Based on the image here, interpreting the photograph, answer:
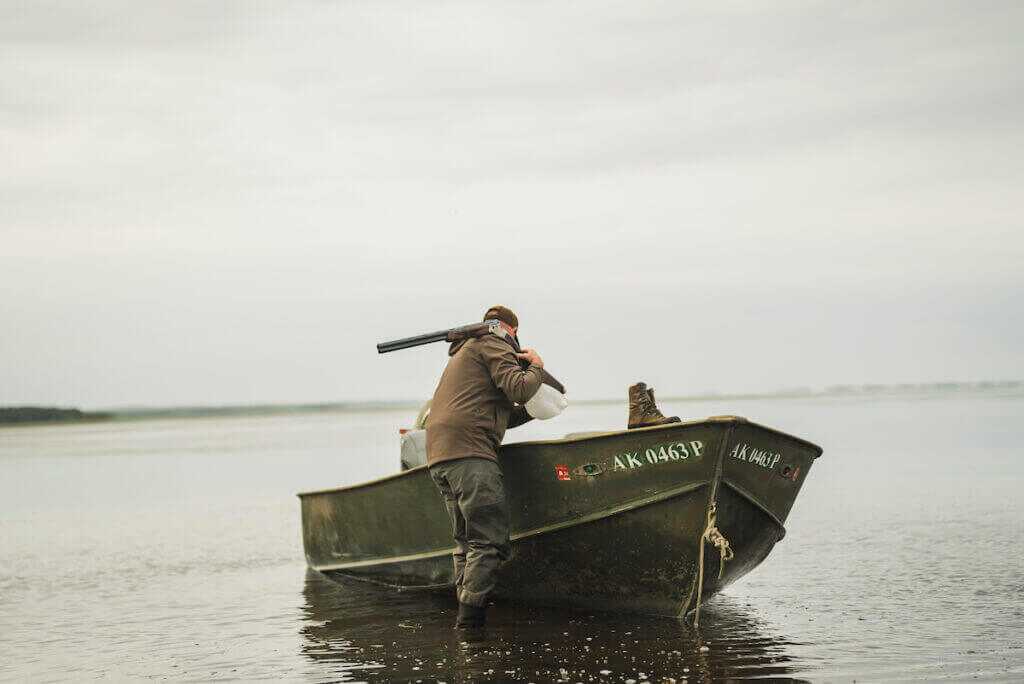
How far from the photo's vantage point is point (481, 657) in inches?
303

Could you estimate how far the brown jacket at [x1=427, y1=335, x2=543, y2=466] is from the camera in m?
8.37

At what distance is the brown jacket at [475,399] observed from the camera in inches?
329

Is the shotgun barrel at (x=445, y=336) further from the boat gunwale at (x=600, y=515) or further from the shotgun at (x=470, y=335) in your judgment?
the boat gunwale at (x=600, y=515)

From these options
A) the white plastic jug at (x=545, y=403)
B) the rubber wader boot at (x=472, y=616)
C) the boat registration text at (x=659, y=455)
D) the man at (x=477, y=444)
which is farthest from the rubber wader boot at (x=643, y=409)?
the rubber wader boot at (x=472, y=616)

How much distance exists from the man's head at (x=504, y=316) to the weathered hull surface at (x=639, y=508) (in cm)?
91

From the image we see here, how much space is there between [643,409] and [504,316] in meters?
1.26

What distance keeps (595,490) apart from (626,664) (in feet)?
4.95

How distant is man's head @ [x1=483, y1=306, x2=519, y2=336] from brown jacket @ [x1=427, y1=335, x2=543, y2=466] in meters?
0.31

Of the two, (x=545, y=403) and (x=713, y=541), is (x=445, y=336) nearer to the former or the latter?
(x=545, y=403)

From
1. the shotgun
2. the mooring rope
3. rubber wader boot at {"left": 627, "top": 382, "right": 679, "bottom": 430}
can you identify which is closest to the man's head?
the shotgun

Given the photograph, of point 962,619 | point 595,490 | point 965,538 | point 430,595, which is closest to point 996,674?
point 962,619

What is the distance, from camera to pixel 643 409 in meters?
8.61

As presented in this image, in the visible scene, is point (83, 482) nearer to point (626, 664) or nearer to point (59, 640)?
point (59, 640)

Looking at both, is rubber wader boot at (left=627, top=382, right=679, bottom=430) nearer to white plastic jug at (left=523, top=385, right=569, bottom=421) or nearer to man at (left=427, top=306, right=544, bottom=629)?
white plastic jug at (left=523, top=385, right=569, bottom=421)
